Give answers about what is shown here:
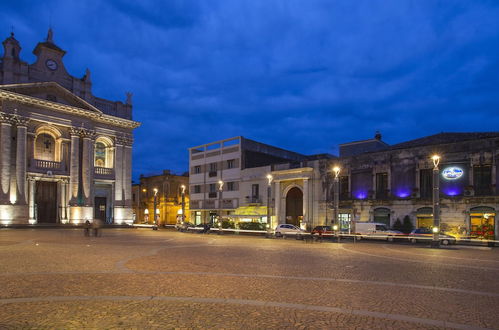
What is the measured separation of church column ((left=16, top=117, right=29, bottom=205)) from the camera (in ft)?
134

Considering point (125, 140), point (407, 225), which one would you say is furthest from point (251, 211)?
point (125, 140)

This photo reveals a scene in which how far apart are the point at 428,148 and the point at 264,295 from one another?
3189 cm

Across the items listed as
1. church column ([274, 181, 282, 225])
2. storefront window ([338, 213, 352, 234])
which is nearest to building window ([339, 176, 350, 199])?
storefront window ([338, 213, 352, 234])

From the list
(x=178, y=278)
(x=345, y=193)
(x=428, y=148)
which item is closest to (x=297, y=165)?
(x=345, y=193)

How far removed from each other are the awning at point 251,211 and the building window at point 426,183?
1919 centimetres

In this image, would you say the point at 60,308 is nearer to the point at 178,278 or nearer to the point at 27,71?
the point at 178,278

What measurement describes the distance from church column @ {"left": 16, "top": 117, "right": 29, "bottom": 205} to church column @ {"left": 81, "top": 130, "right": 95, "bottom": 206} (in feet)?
22.1

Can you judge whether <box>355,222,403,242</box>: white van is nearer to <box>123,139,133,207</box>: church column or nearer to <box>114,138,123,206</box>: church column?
<box>123,139,133,207</box>: church column

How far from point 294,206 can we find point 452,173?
18.8 meters

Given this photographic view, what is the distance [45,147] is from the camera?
45.6 m

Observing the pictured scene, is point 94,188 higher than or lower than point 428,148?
lower

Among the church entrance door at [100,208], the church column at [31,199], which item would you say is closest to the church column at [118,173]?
the church entrance door at [100,208]

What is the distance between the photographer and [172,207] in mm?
73375

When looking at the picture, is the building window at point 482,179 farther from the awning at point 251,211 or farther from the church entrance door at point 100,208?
the church entrance door at point 100,208
